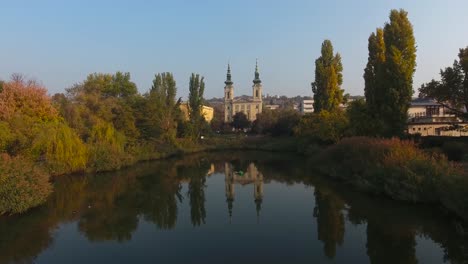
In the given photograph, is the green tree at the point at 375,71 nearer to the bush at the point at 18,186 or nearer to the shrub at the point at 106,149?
the shrub at the point at 106,149

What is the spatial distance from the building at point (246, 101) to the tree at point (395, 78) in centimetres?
6897

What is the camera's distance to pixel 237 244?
40.0 ft

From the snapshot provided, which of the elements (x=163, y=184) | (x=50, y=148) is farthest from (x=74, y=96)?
(x=163, y=184)

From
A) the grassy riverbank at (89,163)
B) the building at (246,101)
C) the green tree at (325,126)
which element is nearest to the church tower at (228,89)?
the building at (246,101)

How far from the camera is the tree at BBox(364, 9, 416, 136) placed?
931 inches

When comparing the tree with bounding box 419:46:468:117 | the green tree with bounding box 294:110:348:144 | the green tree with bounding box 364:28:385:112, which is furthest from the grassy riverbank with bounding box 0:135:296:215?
the tree with bounding box 419:46:468:117

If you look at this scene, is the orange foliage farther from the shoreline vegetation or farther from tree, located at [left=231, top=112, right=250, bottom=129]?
tree, located at [left=231, top=112, right=250, bottom=129]

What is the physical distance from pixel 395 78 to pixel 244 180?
11967mm

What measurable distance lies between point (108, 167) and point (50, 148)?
6043 millimetres

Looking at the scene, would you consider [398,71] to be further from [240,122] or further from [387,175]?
[240,122]

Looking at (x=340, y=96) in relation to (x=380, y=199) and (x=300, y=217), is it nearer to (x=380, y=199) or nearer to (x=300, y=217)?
(x=380, y=199)

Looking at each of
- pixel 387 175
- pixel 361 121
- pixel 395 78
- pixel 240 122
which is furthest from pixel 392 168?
pixel 240 122

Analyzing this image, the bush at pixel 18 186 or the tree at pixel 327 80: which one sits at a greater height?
the tree at pixel 327 80

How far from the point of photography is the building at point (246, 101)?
95188 millimetres
